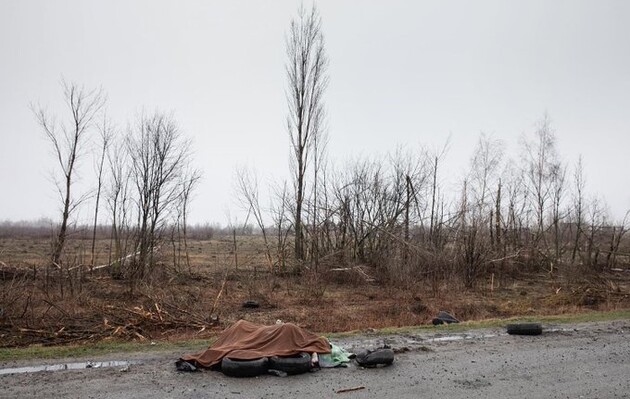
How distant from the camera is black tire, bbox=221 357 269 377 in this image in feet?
22.1

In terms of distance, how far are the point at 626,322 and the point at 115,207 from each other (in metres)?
19.0

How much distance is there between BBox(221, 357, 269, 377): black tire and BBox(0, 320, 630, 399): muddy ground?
111 millimetres

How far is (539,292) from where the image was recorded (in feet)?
61.7

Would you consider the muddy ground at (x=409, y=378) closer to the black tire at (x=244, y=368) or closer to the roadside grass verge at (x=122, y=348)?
the black tire at (x=244, y=368)

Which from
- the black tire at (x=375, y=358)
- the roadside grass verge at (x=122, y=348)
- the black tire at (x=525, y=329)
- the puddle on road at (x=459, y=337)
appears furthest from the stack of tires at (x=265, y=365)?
the black tire at (x=525, y=329)

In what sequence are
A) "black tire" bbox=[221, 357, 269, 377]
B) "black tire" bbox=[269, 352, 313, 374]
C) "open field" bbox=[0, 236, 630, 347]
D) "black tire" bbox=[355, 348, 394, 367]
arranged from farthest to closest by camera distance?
1. "open field" bbox=[0, 236, 630, 347]
2. "black tire" bbox=[355, 348, 394, 367]
3. "black tire" bbox=[269, 352, 313, 374]
4. "black tire" bbox=[221, 357, 269, 377]

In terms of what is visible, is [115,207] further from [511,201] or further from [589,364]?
[511,201]

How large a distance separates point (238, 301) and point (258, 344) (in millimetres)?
7695

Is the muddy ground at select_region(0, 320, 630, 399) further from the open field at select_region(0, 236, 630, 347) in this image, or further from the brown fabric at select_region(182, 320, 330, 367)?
the open field at select_region(0, 236, 630, 347)

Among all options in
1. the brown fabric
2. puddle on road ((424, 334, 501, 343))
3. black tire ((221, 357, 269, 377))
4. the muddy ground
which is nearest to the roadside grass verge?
the muddy ground

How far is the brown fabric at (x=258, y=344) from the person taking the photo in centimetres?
717

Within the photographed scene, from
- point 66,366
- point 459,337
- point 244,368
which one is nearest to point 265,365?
point 244,368

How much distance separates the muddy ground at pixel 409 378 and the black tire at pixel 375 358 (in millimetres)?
136

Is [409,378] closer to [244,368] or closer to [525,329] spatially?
[244,368]
